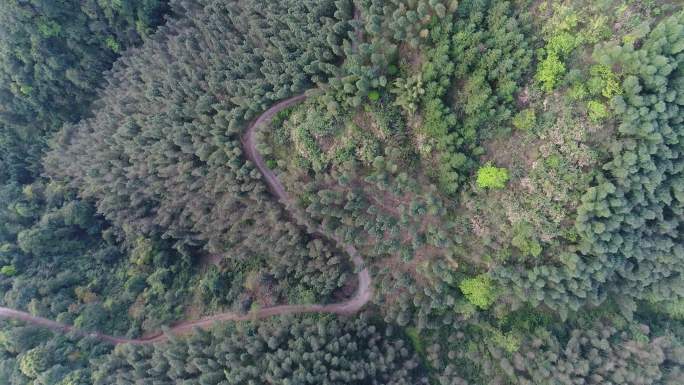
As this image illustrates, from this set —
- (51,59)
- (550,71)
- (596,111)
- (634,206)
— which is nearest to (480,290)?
(634,206)

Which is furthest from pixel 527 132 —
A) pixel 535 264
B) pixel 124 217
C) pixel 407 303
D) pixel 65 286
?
pixel 65 286

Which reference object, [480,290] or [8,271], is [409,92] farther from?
Answer: [8,271]

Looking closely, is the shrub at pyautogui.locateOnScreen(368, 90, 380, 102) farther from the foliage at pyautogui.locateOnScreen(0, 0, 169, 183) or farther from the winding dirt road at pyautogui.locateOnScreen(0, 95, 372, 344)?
the foliage at pyautogui.locateOnScreen(0, 0, 169, 183)

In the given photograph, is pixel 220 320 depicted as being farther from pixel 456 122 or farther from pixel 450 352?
pixel 456 122

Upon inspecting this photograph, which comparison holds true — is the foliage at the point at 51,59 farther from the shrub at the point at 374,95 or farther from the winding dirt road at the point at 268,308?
the shrub at the point at 374,95

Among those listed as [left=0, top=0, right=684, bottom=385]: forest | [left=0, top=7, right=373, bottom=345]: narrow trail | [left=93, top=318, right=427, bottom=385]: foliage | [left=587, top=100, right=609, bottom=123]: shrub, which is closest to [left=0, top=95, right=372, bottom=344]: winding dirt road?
[left=0, top=7, right=373, bottom=345]: narrow trail
